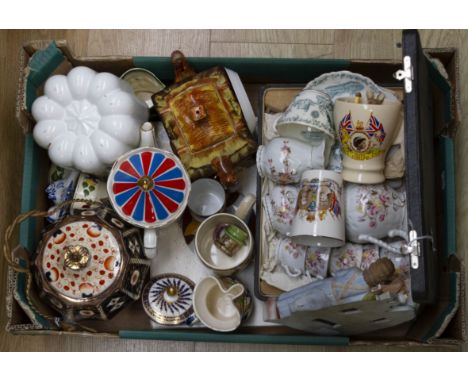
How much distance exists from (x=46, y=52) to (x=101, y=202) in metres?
0.32

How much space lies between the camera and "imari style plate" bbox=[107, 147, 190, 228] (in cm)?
114

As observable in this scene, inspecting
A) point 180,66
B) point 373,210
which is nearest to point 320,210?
point 373,210

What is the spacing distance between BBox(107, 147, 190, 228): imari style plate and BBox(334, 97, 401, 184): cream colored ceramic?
319 millimetres

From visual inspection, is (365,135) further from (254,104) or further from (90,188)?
(90,188)

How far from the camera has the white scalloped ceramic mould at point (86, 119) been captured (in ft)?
3.83

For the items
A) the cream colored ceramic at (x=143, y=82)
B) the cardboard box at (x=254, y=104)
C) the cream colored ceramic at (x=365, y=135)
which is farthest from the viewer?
the cream colored ceramic at (x=143, y=82)

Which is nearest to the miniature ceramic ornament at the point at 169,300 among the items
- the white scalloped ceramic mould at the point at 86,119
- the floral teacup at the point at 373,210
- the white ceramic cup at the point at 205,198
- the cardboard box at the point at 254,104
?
the cardboard box at the point at 254,104

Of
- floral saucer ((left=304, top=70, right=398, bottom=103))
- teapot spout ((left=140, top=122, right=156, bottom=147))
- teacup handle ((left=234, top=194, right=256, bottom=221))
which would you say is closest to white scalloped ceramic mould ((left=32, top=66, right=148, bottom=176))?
teapot spout ((left=140, top=122, right=156, bottom=147))

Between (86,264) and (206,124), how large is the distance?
35 centimetres

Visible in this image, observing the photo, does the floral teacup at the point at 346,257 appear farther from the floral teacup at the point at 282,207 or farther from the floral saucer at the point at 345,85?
the floral saucer at the point at 345,85

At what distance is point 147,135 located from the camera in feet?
3.84

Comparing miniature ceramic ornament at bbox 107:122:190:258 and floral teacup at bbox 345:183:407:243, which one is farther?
miniature ceramic ornament at bbox 107:122:190:258

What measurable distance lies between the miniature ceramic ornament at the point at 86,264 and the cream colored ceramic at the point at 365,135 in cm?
44

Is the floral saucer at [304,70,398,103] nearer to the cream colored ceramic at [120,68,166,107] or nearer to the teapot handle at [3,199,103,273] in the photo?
the cream colored ceramic at [120,68,166,107]
